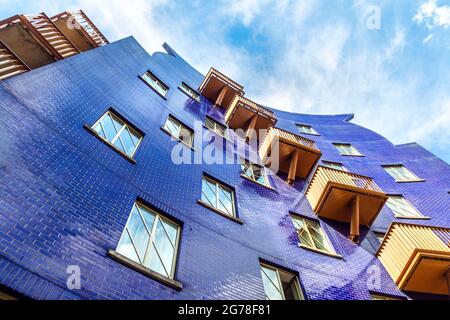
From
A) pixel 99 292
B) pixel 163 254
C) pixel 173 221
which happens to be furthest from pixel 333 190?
pixel 99 292

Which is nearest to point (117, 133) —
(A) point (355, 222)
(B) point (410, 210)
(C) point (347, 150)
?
(A) point (355, 222)

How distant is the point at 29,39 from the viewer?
335 inches

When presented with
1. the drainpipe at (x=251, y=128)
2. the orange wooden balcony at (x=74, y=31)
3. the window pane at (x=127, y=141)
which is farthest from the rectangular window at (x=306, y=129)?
the window pane at (x=127, y=141)

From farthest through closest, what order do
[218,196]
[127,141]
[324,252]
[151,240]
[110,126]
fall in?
[218,196], [324,252], [127,141], [110,126], [151,240]

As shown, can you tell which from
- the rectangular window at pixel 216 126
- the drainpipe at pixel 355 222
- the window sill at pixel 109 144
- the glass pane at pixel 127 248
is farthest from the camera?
the rectangular window at pixel 216 126

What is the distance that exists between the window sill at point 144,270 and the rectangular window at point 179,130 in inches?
239

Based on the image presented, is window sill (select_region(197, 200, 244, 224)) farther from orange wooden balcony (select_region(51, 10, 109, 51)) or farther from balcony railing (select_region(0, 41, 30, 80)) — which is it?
orange wooden balcony (select_region(51, 10, 109, 51))

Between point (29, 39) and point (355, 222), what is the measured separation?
13495 millimetres

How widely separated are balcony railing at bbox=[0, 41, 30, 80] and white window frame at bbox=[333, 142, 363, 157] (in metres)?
18.0

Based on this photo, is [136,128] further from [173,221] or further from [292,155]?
[292,155]

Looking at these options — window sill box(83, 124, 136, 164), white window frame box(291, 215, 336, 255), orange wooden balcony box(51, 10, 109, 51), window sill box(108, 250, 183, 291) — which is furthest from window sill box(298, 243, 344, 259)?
orange wooden balcony box(51, 10, 109, 51)

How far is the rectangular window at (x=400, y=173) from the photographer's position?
15580mm

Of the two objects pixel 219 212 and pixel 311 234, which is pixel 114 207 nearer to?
pixel 219 212

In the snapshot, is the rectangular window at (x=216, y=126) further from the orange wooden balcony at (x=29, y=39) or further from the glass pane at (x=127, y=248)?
the glass pane at (x=127, y=248)
